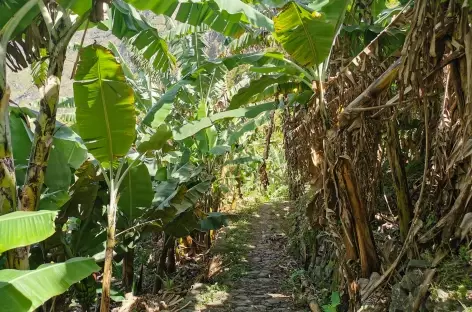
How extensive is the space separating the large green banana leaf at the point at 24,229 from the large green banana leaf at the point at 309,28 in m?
2.46

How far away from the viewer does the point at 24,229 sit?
2777 millimetres

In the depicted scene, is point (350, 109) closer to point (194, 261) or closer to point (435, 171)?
point (435, 171)

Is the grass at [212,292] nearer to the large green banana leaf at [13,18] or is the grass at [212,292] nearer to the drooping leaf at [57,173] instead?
the drooping leaf at [57,173]

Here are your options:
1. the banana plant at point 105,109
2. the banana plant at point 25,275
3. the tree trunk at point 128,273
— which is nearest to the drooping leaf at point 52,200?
the banana plant at point 105,109

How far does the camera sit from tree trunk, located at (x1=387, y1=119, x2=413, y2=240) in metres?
3.91

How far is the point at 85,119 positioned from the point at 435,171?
10.9 ft

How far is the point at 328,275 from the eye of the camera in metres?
5.42

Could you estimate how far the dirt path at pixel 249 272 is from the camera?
5.62 metres

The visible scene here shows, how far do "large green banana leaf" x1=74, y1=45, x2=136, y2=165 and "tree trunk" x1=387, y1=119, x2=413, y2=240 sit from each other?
8.48 feet

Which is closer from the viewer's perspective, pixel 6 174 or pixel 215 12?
pixel 6 174

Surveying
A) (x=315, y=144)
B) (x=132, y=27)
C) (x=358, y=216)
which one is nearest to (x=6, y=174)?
(x=132, y=27)

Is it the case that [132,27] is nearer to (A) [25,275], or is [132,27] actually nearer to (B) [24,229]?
(B) [24,229]

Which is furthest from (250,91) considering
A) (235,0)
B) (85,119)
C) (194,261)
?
(194,261)

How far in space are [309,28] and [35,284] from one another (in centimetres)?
300
